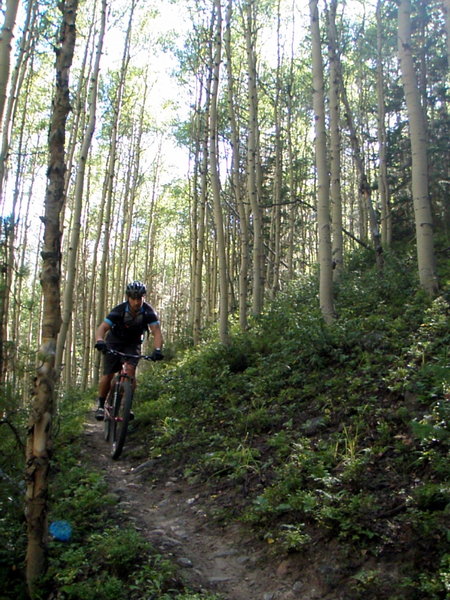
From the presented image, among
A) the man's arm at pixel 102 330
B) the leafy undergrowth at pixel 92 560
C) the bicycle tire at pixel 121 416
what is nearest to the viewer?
the leafy undergrowth at pixel 92 560

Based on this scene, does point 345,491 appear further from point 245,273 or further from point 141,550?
point 245,273

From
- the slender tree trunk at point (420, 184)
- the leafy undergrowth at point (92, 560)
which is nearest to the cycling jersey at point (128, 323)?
the leafy undergrowth at point (92, 560)

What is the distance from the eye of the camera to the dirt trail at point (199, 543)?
11.4ft

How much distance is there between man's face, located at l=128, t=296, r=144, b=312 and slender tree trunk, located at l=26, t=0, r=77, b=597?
9.26ft

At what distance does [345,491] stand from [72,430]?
4707 mm

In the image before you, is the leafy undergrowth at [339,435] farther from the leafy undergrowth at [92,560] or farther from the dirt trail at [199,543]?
the leafy undergrowth at [92,560]

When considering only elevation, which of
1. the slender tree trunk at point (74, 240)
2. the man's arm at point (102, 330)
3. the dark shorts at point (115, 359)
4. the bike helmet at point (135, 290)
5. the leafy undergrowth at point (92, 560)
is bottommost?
the leafy undergrowth at point (92, 560)

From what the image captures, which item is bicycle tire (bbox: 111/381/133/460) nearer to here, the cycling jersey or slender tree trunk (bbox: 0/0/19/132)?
the cycling jersey

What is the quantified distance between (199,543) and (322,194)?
6266 millimetres

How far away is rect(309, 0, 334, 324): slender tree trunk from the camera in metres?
8.74

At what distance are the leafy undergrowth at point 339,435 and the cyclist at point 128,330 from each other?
1100 mm

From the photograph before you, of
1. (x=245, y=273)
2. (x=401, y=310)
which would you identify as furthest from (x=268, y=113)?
(x=401, y=310)

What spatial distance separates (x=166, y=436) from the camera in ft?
22.3

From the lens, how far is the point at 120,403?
6547 mm
